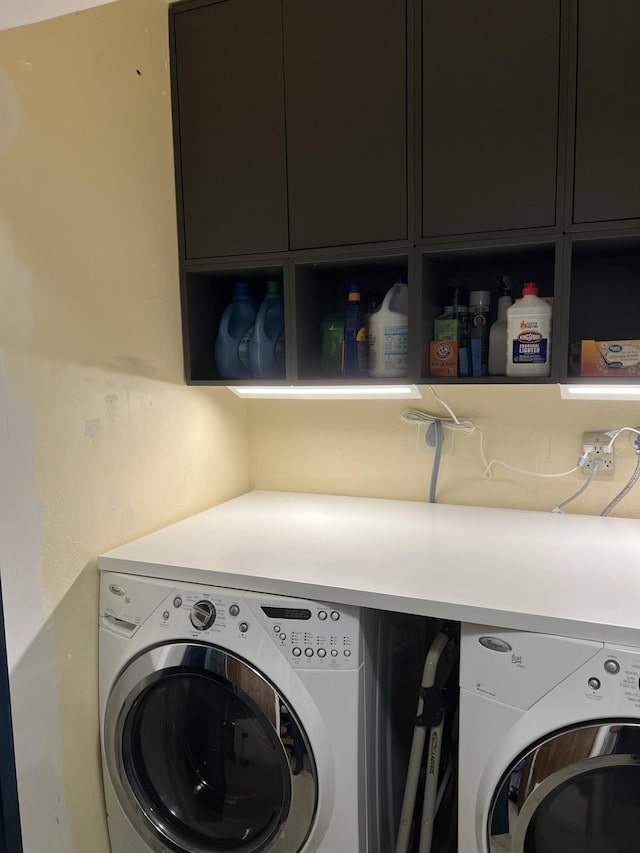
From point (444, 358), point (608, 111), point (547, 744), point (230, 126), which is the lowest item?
point (547, 744)

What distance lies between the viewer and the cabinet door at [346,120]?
147 cm

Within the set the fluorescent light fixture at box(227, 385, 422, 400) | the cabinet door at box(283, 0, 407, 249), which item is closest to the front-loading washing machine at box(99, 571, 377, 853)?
the fluorescent light fixture at box(227, 385, 422, 400)

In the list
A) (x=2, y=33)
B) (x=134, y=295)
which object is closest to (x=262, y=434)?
(x=134, y=295)

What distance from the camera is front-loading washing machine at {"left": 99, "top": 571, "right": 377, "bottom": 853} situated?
4.03ft

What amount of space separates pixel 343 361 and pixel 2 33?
109cm

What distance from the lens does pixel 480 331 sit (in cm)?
162

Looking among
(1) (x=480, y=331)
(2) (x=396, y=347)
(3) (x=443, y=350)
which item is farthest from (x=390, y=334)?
(1) (x=480, y=331)

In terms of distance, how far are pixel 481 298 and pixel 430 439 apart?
0.50 metres

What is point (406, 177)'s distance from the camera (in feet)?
4.85

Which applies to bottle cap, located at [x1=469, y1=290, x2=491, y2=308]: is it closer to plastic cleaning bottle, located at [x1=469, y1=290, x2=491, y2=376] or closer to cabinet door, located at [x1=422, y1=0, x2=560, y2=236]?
plastic cleaning bottle, located at [x1=469, y1=290, x2=491, y2=376]

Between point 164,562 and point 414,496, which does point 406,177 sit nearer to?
point 414,496

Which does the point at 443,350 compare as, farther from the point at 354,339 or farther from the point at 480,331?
the point at 354,339

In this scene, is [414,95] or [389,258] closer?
[414,95]

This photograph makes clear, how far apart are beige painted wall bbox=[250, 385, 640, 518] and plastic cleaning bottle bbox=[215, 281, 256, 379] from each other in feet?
1.11
